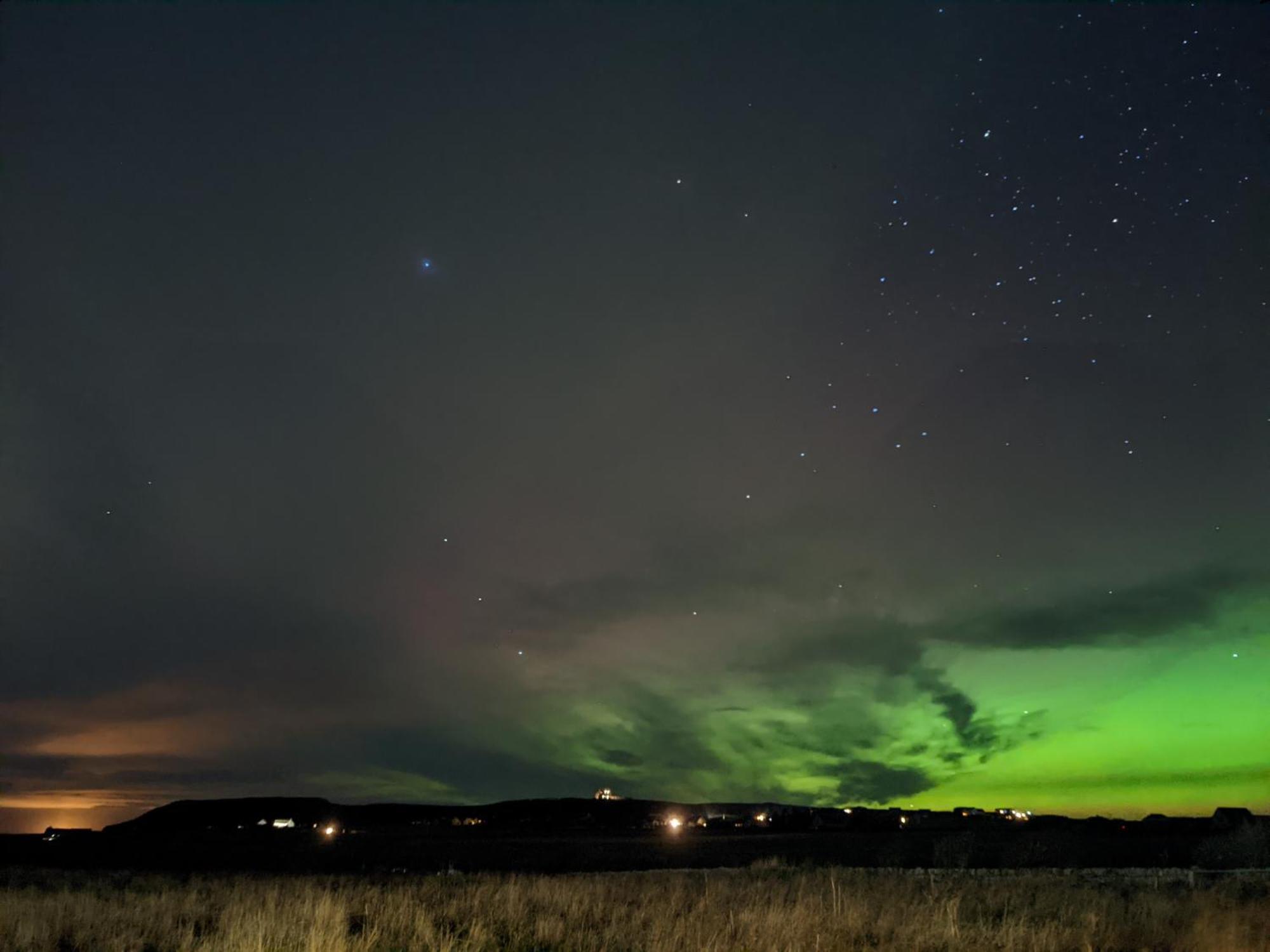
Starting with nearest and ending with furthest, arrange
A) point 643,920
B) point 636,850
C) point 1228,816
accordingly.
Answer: point 643,920 → point 636,850 → point 1228,816

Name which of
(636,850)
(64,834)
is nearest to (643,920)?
(636,850)

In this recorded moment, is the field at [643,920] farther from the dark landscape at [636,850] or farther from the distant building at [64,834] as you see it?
the distant building at [64,834]

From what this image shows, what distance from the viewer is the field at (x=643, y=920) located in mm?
12969

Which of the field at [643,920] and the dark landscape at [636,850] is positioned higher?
the field at [643,920]

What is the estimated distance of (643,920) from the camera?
16484 mm

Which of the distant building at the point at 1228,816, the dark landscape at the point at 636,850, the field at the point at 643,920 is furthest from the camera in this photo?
the distant building at the point at 1228,816

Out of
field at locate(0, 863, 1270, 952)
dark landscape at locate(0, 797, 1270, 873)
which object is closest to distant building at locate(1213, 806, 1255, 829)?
dark landscape at locate(0, 797, 1270, 873)

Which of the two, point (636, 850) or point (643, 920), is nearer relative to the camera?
point (643, 920)

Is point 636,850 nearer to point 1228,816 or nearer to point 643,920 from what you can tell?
point 643,920

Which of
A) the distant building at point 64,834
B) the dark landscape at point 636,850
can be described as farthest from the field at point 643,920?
the distant building at point 64,834

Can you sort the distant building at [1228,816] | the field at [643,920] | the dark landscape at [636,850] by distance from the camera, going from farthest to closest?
the distant building at [1228,816]
the dark landscape at [636,850]
the field at [643,920]

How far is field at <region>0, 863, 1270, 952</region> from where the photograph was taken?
42.5ft

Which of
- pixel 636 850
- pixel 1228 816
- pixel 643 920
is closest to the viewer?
pixel 643 920

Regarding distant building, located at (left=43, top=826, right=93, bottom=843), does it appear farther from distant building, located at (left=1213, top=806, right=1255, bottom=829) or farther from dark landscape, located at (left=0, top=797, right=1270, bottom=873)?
distant building, located at (left=1213, top=806, right=1255, bottom=829)
